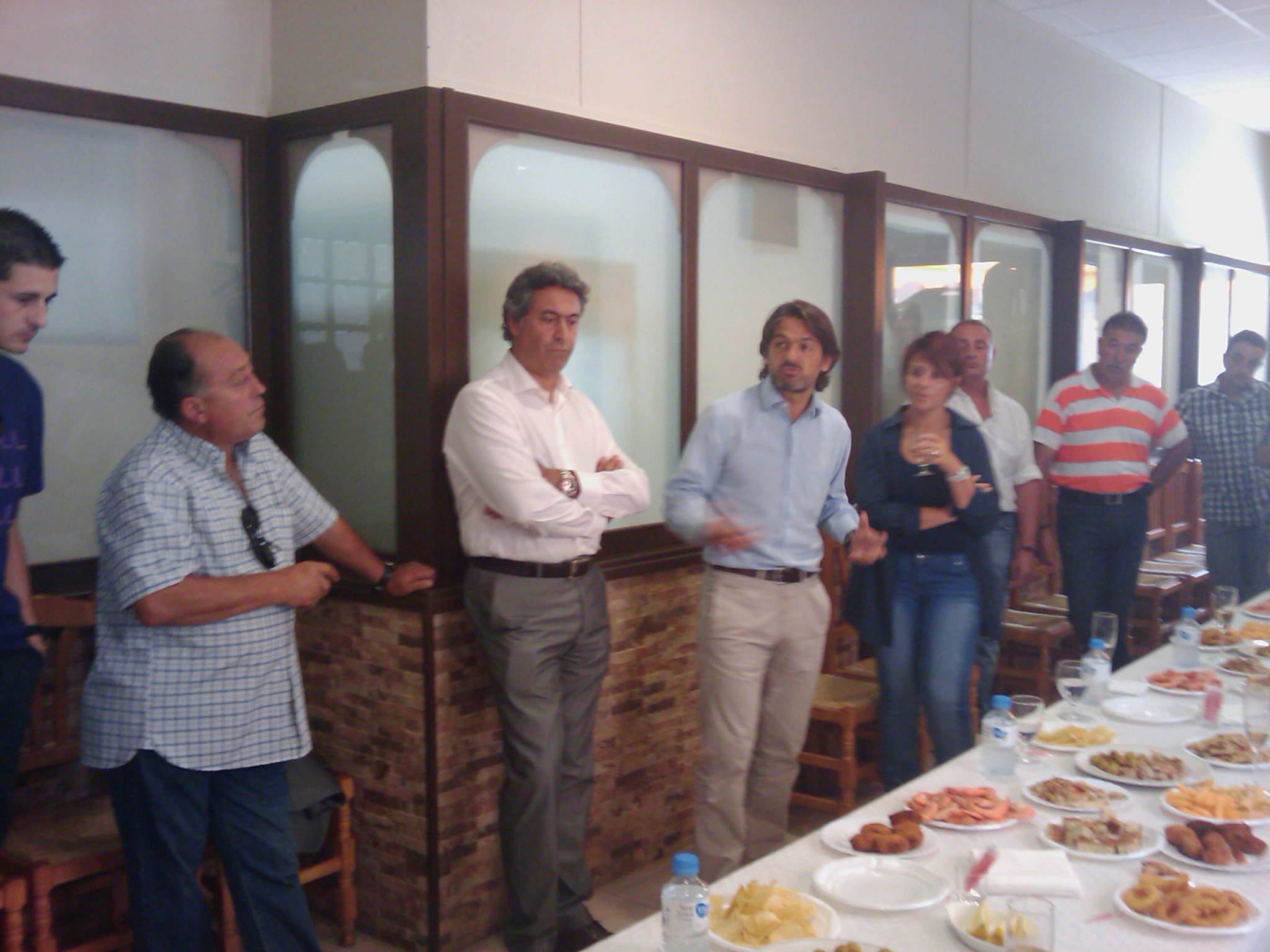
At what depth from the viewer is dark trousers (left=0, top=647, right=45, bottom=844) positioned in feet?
7.97

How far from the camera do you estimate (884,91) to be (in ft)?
15.7

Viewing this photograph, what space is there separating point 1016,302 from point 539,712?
397cm

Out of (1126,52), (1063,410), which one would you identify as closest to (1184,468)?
(1126,52)

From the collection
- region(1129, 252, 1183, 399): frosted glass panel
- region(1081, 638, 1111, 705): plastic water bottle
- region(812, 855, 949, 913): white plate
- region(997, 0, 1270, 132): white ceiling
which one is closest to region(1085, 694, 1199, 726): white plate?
region(1081, 638, 1111, 705): plastic water bottle

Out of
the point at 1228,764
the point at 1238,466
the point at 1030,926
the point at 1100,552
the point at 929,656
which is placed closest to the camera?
the point at 1030,926

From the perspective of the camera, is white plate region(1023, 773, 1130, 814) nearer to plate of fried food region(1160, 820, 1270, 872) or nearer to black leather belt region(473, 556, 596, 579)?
plate of fried food region(1160, 820, 1270, 872)

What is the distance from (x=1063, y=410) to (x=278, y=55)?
10.7 ft

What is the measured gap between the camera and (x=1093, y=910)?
1688 mm

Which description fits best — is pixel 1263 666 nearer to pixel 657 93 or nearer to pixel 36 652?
pixel 657 93

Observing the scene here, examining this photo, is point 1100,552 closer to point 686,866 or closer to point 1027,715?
point 1027,715

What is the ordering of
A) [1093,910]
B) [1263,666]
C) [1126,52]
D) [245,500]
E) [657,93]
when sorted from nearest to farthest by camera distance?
[1093,910], [245,500], [1263,666], [657,93], [1126,52]

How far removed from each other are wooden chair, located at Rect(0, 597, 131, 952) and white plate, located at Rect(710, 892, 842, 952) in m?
1.69

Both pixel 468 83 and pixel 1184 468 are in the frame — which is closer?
pixel 468 83

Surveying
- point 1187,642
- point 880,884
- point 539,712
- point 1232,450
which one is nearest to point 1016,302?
point 1232,450
